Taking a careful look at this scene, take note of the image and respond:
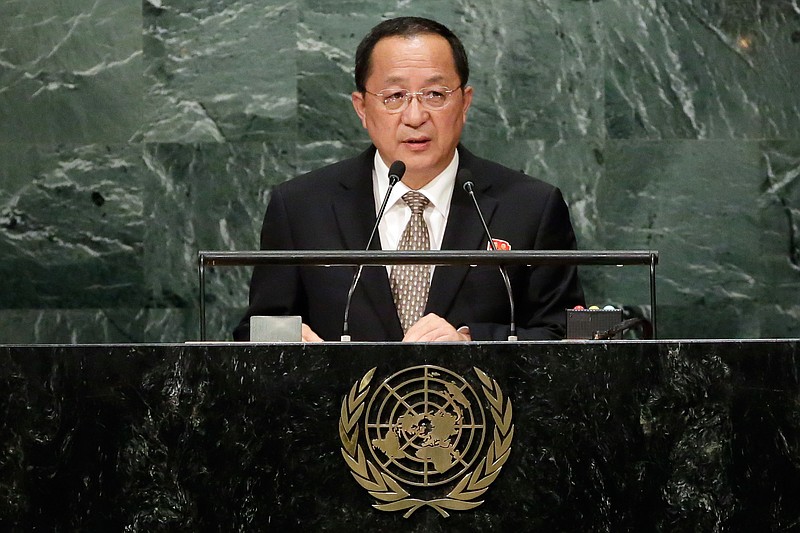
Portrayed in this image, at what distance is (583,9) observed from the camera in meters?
4.86

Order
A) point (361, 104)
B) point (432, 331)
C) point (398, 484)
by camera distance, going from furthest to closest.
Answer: point (361, 104) → point (432, 331) → point (398, 484)

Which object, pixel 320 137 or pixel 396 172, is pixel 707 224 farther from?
pixel 396 172

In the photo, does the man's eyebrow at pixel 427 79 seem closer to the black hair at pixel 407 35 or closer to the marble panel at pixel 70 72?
the black hair at pixel 407 35

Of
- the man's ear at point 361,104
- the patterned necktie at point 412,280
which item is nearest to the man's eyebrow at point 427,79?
the man's ear at point 361,104

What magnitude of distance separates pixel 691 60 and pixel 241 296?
2.03 metres

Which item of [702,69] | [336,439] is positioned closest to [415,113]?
[336,439]

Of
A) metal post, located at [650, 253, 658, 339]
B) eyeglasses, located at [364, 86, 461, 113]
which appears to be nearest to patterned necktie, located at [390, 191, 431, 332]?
eyeglasses, located at [364, 86, 461, 113]

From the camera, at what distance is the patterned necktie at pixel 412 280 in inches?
136

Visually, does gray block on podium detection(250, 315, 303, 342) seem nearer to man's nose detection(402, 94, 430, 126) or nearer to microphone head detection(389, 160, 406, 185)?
microphone head detection(389, 160, 406, 185)

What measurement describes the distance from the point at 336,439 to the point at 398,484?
0.45 feet

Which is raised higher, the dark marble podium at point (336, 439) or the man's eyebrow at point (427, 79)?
the man's eyebrow at point (427, 79)

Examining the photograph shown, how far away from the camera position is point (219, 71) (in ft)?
15.8

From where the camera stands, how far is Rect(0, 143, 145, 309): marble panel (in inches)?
188

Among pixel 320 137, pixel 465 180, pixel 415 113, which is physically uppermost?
pixel 415 113
